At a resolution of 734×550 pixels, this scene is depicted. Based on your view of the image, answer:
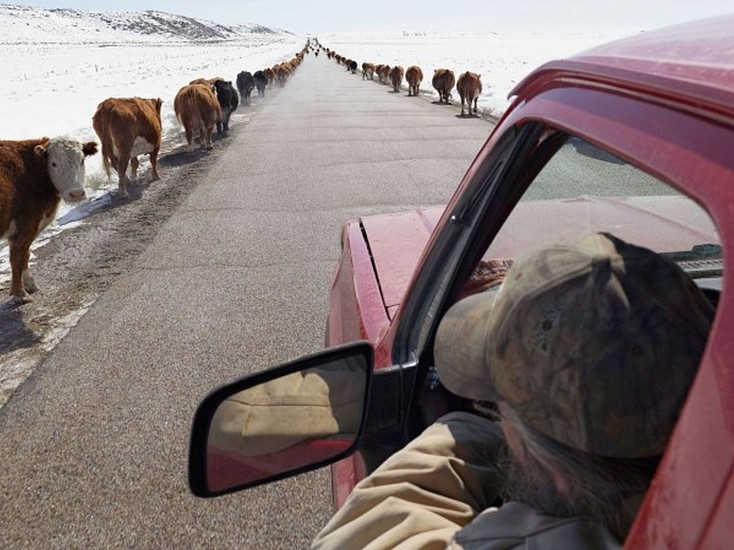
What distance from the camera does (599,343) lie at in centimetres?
81

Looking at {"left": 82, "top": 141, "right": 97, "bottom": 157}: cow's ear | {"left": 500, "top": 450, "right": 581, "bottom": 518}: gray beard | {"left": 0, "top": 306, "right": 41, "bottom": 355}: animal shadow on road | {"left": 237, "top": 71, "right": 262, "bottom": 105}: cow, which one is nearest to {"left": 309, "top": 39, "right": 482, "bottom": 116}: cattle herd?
{"left": 237, "top": 71, "right": 262, "bottom": 105}: cow

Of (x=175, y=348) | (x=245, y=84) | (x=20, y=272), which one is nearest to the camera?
(x=175, y=348)

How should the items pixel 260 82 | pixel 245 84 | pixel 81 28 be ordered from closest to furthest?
1. pixel 245 84
2. pixel 260 82
3. pixel 81 28

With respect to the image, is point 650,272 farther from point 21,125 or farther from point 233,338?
point 21,125

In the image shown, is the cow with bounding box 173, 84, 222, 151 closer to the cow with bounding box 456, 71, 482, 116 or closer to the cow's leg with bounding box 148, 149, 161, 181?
the cow's leg with bounding box 148, 149, 161, 181

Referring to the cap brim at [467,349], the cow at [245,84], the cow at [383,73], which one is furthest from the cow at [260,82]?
the cap brim at [467,349]

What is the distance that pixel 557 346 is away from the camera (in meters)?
0.84

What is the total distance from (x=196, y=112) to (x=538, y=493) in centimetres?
1351

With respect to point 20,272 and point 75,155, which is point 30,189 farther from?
point 20,272

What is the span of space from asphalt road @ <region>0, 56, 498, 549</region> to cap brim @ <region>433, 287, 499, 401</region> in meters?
1.99

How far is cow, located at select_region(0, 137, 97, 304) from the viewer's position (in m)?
5.57

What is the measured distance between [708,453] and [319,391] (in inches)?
41.7

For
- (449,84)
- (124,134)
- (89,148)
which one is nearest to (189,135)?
(124,134)

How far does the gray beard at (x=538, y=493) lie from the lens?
0.98 meters
